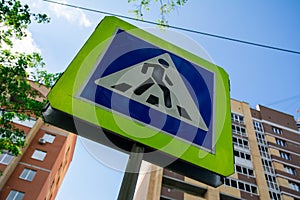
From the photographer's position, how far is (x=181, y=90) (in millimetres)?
2422

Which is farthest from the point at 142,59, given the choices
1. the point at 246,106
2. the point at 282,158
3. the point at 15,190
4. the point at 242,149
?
the point at 246,106

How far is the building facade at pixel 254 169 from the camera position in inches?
802

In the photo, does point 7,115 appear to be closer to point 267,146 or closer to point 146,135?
point 146,135

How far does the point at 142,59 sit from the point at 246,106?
29.9 m

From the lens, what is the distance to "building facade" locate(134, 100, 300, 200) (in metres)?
20.4

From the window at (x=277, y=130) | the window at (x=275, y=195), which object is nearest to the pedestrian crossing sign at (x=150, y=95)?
the window at (x=275, y=195)

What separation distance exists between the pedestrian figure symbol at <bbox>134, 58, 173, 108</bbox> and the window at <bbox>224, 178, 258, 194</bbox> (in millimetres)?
21424

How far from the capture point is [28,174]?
19.4m

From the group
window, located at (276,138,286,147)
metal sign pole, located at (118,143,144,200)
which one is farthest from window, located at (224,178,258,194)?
metal sign pole, located at (118,143,144,200)

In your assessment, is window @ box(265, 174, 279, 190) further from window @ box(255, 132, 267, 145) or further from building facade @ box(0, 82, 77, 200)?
building facade @ box(0, 82, 77, 200)

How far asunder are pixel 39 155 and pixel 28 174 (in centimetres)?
183

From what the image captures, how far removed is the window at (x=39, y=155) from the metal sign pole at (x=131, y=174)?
21108 millimetres

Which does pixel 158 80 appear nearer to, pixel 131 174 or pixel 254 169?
pixel 131 174

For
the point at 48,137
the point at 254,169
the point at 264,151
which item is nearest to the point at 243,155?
the point at 254,169
